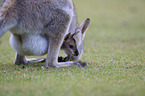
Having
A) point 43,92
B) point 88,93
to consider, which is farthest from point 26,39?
point 88,93

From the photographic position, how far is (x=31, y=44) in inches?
156

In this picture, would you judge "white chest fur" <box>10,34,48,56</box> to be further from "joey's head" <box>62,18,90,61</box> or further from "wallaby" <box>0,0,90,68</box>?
"joey's head" <box>62,18,90,61</box>

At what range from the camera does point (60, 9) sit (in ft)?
13.3

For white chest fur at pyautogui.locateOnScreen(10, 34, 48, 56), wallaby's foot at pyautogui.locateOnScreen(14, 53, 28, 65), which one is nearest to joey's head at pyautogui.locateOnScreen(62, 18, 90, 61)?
white chest fur at pyautogui.locateOnScreen(10, 34, 48, 56)

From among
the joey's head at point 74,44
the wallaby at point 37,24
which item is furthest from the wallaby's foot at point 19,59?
the joey's head at point 74,44

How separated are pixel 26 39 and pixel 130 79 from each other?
76.0 inches

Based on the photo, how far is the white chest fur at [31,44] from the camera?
3939mm

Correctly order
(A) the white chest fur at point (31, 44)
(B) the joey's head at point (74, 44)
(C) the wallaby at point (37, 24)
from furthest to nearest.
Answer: (B) the joey's head at point (74, 44) < (A) the white chest fur at point (31, 44) < (C) the wallaby at point (37, 24)

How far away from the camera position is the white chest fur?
394 cm

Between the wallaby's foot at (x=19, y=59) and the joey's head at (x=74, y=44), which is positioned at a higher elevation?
the joey's head at (x=74, y=44)

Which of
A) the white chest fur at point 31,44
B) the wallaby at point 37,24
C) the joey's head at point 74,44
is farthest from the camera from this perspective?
the joey's head at point 74,44

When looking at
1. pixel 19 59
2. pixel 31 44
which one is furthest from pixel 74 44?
pixel 19 59

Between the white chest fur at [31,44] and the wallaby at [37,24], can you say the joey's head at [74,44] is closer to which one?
the wallaby at [37,24]

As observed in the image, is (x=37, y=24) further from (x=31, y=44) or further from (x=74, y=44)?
(x=74, y=44)
